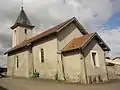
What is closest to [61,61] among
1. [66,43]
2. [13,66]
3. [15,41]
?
[66,43]

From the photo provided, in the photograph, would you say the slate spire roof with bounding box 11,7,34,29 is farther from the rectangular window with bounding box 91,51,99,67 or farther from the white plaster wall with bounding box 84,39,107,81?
the rectangular window with bounding box 91,51,99,67

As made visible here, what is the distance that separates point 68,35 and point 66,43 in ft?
3.98

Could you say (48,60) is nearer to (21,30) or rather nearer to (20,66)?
(20,66)

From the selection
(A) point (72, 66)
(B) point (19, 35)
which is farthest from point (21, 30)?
(A) point (72, 66)

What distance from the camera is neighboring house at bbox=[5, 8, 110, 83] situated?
17547mm

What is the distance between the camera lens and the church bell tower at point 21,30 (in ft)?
112

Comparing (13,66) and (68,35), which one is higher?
(68,35)

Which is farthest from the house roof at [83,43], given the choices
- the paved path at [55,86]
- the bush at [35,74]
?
the bush at [35,74]

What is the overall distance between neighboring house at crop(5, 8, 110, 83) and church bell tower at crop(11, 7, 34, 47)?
355 inches

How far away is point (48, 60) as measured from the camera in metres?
20.7

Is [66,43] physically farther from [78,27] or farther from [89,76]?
[89,76]

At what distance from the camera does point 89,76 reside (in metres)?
17.4

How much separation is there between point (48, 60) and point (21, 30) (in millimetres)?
16268

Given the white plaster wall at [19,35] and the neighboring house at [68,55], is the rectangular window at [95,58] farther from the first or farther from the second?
the white plaster wall at [19,35]
